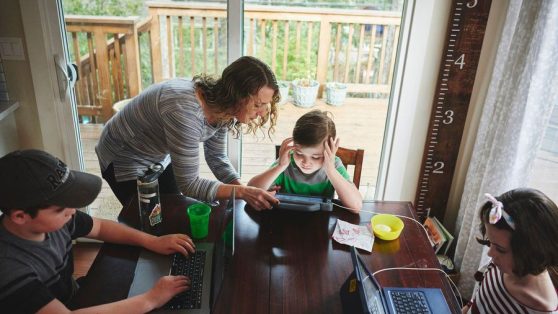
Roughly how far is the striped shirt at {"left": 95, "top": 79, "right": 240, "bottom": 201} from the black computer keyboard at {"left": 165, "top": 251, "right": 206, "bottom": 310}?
28 cm

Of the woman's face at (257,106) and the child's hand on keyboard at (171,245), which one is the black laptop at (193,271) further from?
the woman's face at (257,106)

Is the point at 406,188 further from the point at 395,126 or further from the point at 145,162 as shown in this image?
the point at 145,162

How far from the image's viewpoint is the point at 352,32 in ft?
8.00

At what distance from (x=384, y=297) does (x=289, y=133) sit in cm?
165

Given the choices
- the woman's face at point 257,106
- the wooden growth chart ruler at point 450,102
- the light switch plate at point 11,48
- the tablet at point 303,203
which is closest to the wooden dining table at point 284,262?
the tablet at point 303,203

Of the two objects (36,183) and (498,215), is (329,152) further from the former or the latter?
(36,183)

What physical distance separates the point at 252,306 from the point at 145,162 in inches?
35.1

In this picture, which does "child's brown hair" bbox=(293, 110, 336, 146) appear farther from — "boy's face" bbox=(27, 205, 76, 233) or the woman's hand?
"boy's face" bbox=(27, 205, 76, 233)

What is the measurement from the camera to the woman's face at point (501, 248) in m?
1.20

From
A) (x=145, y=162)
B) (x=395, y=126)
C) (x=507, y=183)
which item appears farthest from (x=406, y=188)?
(x=145, y=162)

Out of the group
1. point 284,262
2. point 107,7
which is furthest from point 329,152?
point 107,7

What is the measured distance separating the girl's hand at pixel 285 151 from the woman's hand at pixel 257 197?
187 millimetres

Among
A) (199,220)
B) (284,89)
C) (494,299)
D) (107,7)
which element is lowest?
(494,299)

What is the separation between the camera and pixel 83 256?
2.61m
